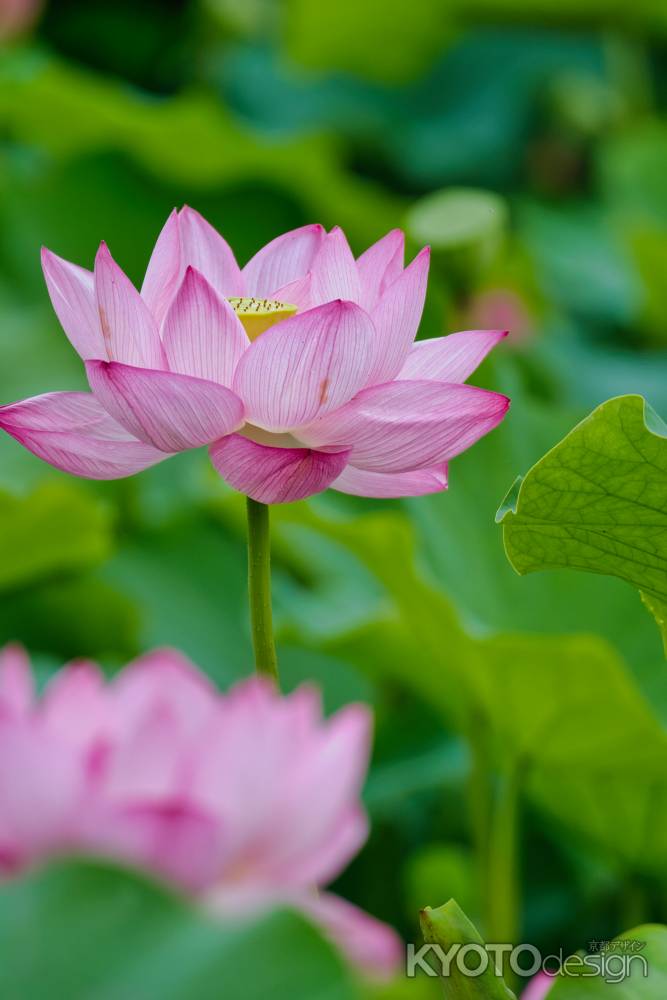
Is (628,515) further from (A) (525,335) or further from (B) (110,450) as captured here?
(A) (525,335)

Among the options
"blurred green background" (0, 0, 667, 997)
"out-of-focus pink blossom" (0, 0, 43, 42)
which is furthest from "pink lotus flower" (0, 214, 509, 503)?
"out-of-focus pink blossom" (0, 0, 43, 42)

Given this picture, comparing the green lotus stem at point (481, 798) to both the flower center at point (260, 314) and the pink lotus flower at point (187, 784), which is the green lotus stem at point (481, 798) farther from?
the pink lotus flower at point (187, 784)

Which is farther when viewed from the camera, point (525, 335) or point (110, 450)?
point (525, 335)

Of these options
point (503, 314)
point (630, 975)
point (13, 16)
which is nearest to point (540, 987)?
point (630, 975)

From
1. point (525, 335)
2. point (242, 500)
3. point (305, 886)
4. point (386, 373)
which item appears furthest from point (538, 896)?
point (305, 886)

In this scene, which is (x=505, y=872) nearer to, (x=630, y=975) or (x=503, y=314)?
(x=630, y=975)

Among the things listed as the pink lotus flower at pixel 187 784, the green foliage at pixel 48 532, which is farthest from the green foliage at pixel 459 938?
the green foliage at pixel 48 532

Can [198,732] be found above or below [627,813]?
above
